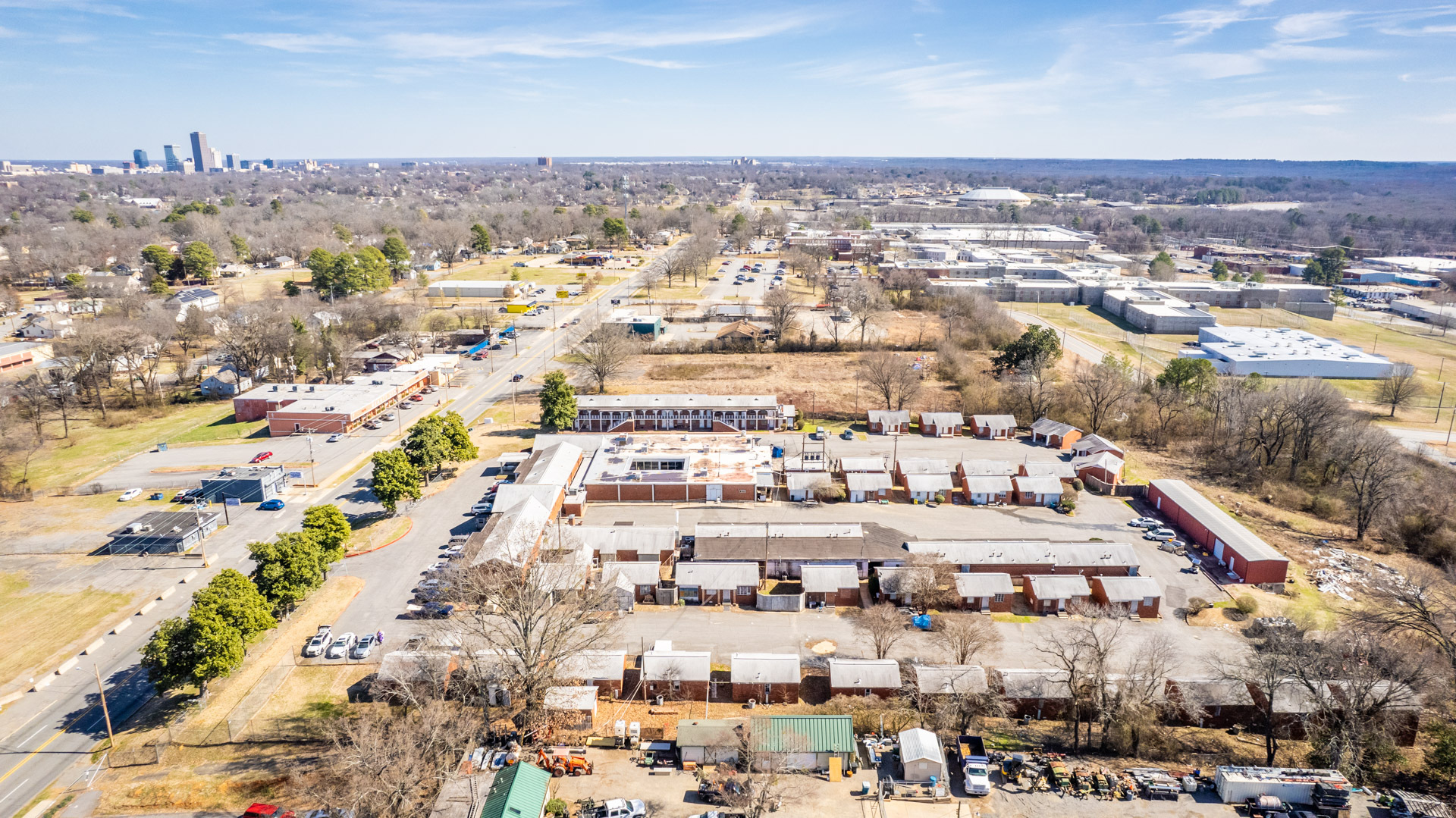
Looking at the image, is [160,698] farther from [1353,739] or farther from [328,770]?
[1353,739]

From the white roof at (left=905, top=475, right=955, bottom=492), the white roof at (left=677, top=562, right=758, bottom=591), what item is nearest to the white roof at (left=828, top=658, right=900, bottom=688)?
the white roof at (left=677, top=562, right=758, bottom=591)

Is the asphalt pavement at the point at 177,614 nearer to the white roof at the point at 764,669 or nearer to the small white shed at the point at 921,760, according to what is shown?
the white roof at the point at 764,669

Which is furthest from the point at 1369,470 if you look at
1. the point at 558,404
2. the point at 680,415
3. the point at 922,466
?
the point at 558,404

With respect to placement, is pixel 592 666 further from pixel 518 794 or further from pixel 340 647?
pixel 340 647

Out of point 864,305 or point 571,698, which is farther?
point 864,305

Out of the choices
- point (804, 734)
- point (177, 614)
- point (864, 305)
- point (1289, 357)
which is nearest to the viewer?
point (804, 734)

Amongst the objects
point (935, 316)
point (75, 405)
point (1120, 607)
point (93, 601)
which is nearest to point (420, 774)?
point (93, 601)

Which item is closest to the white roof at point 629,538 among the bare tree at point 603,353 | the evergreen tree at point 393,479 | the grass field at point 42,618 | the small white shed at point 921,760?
the evergreen tree at point 393,479

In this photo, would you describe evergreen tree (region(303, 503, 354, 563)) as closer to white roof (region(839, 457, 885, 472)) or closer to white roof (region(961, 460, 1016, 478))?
white roof (region(839, 457, 885, 472))
